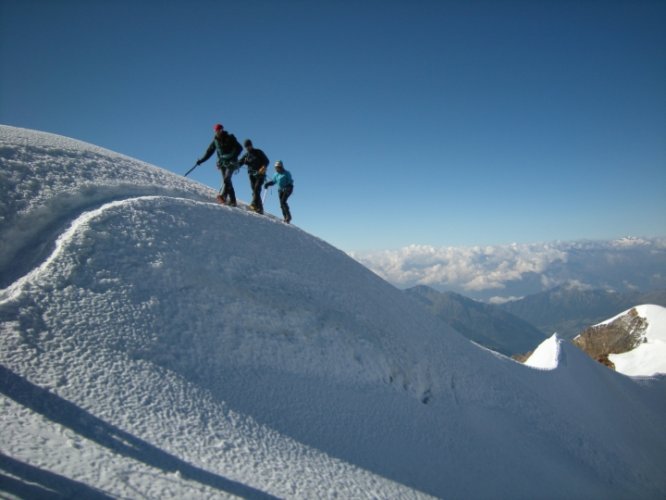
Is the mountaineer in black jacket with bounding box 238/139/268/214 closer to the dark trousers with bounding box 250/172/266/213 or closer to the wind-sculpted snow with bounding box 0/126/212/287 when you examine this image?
the dark trousers with bounding box 250/172/266/213

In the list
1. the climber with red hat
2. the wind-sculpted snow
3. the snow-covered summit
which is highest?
the climber with red hat

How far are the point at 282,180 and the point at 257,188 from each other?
1219 millimetres

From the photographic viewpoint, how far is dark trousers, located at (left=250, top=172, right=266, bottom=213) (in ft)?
48.5

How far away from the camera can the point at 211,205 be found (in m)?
12.7

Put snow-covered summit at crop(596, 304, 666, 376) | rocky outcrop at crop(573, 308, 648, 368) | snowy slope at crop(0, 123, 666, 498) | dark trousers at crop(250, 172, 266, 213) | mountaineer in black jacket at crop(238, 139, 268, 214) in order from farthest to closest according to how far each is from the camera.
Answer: rocky outcrop at crop(573, 308, 648, 368) < snow-covered summit at crop(596, 304, 666, 376) < dark trousers at crop(250, 172, 266, 213) < mountaineer in black jacket at crop(238, 139, 268, 214) < snowy slope at crop(0, 123, 666, 498)

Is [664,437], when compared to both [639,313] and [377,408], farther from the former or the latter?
[639,313]

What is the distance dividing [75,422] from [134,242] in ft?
17.0

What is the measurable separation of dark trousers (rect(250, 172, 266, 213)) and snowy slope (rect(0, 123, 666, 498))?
4.74ft

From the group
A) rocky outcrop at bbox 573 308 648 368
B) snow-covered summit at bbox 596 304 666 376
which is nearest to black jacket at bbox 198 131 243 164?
snow-covered summit at bbox 596 304 666 376

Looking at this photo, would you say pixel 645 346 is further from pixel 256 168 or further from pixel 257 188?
pixel 256 168

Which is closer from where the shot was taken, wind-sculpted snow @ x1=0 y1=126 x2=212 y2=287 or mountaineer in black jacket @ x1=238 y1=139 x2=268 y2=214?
wind-sculpted snow @ x1=0 y1=126 x2=212 y2=287

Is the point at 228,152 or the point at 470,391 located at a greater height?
the point at 228,152

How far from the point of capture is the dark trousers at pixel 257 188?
48.5ft

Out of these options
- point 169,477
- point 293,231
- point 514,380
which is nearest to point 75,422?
point 169,477
